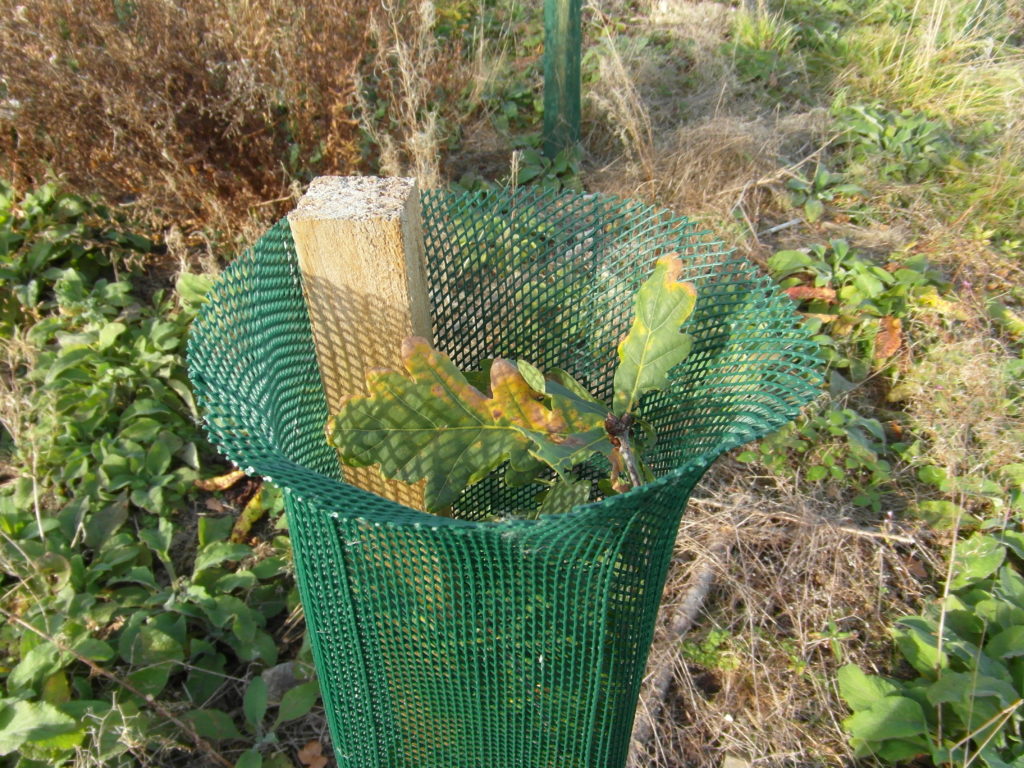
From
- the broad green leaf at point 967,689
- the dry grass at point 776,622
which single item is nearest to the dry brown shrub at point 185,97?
the dry grass at point 776,622

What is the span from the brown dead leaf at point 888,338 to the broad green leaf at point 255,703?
234cm

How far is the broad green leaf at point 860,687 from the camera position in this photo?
1766 mm

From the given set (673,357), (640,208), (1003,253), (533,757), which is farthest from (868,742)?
(1003,253)

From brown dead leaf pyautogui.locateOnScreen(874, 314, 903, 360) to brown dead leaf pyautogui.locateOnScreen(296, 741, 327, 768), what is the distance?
2276mm

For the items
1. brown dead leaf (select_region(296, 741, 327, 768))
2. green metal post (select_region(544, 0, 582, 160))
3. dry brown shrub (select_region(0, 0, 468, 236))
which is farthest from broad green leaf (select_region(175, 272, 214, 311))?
green metal post (select_region(544, 0, 582, 160))

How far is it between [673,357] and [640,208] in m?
0.45

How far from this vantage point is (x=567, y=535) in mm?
978

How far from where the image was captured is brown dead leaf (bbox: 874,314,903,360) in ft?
8.74

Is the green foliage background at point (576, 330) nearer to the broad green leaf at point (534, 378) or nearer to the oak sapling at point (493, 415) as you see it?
the oak sapling at point (493, 415)

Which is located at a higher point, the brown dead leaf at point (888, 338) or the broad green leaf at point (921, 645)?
the brown dead leaf at point (888, 338)

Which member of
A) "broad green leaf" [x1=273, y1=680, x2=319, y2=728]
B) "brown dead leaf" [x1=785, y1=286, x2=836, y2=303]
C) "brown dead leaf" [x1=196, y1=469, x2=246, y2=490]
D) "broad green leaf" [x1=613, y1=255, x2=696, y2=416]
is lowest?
"broad green leaf" [x1=273, y1=680, x2=319, y2=728]

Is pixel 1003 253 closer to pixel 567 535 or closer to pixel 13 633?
pixel 567 535

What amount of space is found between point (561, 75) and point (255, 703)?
282 cm

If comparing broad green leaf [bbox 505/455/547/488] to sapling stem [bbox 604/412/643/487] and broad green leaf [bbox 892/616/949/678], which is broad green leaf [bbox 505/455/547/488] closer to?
sapling stem [bbox 604/412/643/487]
